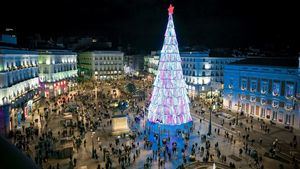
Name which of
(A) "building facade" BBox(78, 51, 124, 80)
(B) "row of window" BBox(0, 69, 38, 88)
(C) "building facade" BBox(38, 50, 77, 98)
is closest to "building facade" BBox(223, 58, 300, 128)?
(B) "row of window" BBox(0, 69, 38, 88)

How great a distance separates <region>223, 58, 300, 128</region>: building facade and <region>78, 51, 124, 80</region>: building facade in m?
51.4

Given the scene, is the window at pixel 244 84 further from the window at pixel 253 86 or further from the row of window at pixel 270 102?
the window at pixel 253 86

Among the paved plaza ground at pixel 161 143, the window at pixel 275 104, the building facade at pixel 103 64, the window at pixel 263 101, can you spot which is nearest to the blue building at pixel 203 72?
the paved plaza ground at pixel 161 143

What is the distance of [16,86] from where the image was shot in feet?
140

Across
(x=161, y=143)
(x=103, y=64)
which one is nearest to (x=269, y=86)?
(x=161, y=143)

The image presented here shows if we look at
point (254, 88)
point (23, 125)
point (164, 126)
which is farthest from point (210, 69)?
point (23, 125)

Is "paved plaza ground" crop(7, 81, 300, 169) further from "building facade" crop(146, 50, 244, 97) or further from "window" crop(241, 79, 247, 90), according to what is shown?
"building facade" crop(146, 50, 244, 97)

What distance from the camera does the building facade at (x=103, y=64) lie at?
94.5m

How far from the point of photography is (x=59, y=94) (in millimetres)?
67250

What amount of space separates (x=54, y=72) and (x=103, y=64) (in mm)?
32001

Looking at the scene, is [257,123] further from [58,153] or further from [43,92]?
[43,92]

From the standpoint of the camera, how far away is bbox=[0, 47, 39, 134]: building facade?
37125 mm

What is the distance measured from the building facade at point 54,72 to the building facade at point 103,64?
20.3 m

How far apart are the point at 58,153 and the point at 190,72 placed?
4521cm
